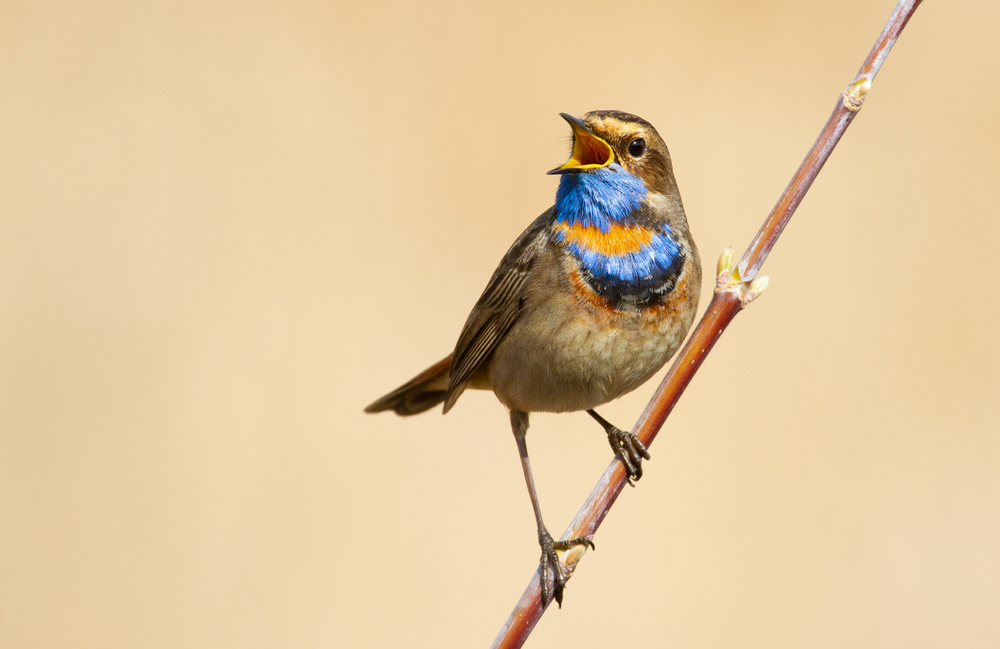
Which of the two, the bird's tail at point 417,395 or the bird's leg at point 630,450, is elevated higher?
the bird's leg at point 630,450

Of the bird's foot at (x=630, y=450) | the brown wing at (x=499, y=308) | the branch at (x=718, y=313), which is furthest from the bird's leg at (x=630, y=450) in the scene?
the brown wing at (x=499, y=308)

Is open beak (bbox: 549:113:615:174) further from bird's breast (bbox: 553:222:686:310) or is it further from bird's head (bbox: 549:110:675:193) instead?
bird's breast (bbox: 553:222:686:310)

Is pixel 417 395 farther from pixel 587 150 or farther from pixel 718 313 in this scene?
pixel 718 313

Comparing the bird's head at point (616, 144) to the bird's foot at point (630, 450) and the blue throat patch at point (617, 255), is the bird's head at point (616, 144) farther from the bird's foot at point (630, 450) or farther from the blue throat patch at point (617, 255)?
the bird's foot at point (630, 450)

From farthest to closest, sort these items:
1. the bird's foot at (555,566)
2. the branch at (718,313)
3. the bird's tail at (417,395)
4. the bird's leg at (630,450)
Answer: the bird's tail at (417,395) → the bird's leg at (630,450) → the bird's foot at (555,566) → the branch at (718,313)

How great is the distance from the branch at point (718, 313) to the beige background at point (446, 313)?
381 cm

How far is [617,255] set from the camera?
12.8ft

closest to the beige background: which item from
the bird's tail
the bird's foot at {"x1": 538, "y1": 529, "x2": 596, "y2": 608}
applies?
the bird's tail

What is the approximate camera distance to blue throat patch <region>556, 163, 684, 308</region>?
3871 millimetres

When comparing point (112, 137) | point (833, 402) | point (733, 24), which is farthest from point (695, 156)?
point (112, 137)

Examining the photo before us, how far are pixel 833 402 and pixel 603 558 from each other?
6.52 ft

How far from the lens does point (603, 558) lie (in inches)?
283

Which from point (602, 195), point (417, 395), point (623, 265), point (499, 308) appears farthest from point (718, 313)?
point (417, 395)

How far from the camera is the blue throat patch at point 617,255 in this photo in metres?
3.87
